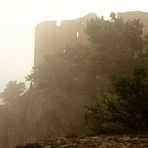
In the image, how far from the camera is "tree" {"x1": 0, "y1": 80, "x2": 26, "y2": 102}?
34.8m

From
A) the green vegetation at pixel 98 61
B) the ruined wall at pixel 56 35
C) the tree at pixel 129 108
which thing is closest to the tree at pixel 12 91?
the green vegetation at pixel 98 61

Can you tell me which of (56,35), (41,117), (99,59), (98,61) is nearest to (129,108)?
(99,59)

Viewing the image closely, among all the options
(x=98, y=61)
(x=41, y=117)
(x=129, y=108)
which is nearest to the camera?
(x=129, y=108)

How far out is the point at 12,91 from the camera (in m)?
35.2

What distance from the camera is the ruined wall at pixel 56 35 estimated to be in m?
44.8

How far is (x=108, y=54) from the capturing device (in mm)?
25609

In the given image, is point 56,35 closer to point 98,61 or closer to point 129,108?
point 98,61

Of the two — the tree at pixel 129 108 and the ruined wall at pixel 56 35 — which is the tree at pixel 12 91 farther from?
the tree at pixel 129 108

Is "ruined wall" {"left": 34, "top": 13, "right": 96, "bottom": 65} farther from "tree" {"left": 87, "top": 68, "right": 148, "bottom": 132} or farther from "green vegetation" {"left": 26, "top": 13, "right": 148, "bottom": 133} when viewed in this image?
"tree" {"left": 87, "top": 68, "right": 148, "bottom": 132}

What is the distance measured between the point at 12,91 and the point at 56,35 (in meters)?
13.3

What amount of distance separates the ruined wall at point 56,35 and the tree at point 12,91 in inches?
349

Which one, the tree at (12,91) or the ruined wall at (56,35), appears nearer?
the tree at (12,91)

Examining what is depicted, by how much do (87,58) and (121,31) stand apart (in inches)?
123

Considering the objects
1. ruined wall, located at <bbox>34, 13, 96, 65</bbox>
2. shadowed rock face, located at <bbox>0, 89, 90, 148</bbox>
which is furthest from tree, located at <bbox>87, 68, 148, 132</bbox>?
ruined wall, located at <bbox>34, 13, 96, 65</bbox>
